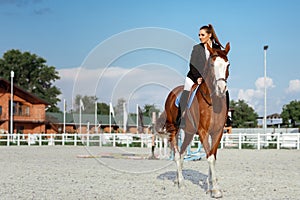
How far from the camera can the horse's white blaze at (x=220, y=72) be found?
7.27m

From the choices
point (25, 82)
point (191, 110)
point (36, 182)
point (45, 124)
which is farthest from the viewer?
point (25, 82)

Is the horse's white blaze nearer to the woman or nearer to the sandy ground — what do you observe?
the woman

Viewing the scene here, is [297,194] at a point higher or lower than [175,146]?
lower

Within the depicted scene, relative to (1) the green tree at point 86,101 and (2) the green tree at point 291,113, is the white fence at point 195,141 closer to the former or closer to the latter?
(1) the green tree at point 86,101

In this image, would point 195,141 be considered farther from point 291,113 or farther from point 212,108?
point 291,113

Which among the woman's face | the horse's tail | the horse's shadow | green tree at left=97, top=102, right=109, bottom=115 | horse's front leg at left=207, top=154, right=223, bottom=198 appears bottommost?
the horse's shadow

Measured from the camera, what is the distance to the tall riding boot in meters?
8.88

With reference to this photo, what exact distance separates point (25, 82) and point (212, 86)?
7773cm

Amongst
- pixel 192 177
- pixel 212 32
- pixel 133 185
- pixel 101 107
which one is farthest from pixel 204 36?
pixel 101 107

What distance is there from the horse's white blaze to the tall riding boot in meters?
1.56

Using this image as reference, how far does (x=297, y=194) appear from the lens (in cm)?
808

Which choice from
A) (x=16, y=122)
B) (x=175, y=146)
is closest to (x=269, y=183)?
(x=175, y=146)

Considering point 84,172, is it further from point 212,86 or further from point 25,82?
point 25,82

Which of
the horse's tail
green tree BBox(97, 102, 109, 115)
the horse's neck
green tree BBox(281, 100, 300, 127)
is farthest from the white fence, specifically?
green tree BBox(281, 100, 300, 127)
